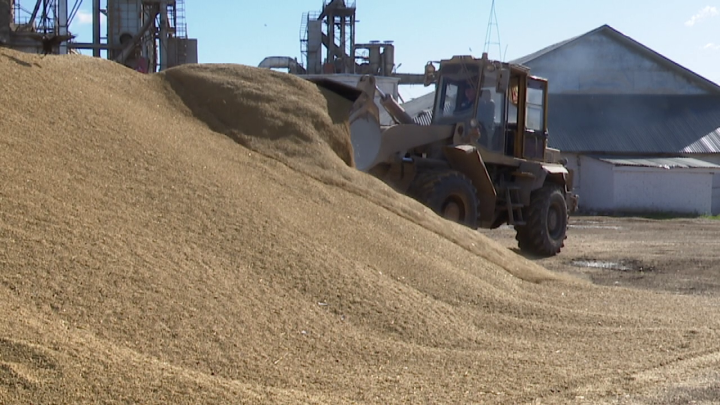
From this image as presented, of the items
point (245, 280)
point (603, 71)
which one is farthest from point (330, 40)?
point (245, 280)

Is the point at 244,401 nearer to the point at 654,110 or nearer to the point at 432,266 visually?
the point at 432,266

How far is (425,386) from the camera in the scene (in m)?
6.41

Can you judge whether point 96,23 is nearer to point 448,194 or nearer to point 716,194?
point 448,194

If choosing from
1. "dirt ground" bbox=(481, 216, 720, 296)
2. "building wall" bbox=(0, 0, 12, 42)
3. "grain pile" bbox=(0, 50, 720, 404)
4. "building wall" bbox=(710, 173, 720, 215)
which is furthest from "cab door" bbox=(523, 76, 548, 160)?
"building wall" bbox=(710, 173, 720, 215)

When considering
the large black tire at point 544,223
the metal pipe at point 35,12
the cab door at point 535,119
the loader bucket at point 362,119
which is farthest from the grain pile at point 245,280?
the cab door at point 535,119

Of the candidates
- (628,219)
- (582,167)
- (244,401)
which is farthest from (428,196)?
(582,167)

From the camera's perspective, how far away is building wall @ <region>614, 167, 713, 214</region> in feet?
112

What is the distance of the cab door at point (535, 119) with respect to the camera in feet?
55.3

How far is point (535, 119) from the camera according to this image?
17.2 m

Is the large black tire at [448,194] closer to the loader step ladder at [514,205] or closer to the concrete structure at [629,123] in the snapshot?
the loader step ladder at [514,205]

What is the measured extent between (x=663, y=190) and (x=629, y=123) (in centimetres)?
639

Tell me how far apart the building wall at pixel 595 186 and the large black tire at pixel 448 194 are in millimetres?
20677

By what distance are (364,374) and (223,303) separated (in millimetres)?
1097

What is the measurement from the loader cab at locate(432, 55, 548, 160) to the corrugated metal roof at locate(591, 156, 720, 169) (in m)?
18.7
